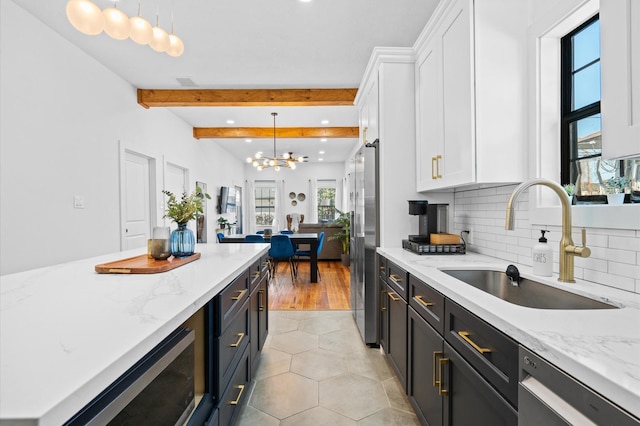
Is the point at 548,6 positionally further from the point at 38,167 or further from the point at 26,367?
the point at 38,167

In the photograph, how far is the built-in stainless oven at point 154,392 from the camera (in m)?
0.63

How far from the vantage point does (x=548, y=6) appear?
1.55 meters

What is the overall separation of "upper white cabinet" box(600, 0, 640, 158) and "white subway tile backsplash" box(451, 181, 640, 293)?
430 mm

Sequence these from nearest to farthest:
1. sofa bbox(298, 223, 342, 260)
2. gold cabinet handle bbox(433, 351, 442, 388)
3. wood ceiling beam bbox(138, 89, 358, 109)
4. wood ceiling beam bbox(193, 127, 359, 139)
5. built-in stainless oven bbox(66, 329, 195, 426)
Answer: built-in stainless oven bbox(66, 329, 195, 426), gold cabinet handle bbox(433, 351, 442, 388), wood ceiling beam bbox(138, 89, 358, 109), wood ceiling beam bbox(193, 127, 359, 139), sofa bbox(298, 223, 342, 260)

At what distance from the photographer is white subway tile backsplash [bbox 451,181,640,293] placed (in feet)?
3.90

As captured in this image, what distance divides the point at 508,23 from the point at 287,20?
5.36 feet

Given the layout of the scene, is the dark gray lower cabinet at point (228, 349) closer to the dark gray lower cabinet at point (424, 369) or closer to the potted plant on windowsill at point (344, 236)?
the dark gray lower cabinet at point (424, 369)

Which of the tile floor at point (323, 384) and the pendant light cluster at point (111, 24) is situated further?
the tile floor at point (323, 384)

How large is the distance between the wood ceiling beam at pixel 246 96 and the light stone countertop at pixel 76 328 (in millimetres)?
3083

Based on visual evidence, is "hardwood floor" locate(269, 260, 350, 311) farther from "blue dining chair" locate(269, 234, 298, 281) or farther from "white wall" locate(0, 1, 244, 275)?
"white wall" locate(0, 1, 244, 275)

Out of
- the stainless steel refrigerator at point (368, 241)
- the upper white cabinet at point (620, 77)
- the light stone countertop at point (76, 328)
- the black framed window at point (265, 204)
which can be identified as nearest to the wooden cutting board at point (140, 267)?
the light stone countertop at point (76, 328)

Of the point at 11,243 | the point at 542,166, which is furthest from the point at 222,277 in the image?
the point at 11,243

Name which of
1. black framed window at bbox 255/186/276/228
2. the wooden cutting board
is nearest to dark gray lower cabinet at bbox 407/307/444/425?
the wooden cutting board

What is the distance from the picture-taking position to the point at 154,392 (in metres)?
0.83
